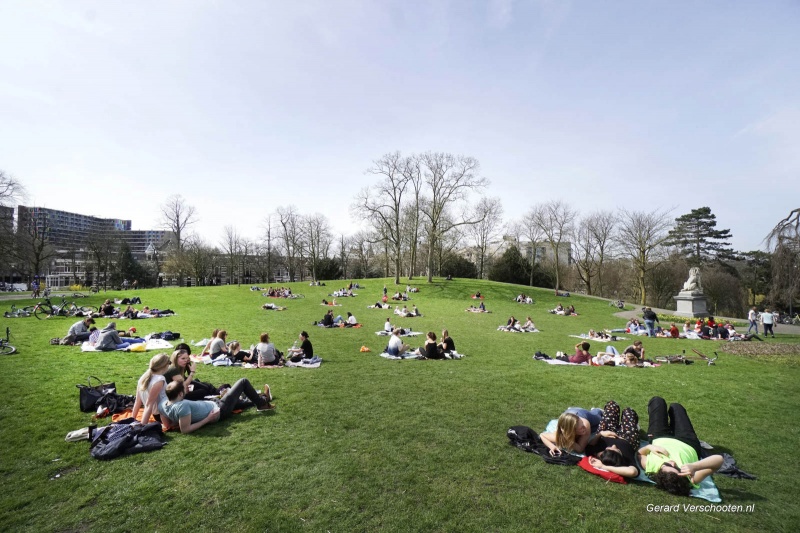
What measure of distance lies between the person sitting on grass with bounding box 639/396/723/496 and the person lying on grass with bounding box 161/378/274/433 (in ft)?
21.8

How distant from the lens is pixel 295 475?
16.5ft

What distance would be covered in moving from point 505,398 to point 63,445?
8.04 metres

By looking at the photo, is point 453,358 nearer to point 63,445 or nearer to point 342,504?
point 342,504

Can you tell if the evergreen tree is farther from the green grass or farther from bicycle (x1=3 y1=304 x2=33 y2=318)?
bicycle (x1=3 y1=304 x2=33 y2=318)

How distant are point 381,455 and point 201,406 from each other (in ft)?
11.5

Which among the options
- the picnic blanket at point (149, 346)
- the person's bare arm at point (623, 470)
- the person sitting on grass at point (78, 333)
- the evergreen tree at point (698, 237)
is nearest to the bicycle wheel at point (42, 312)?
the person sitting on grass at point (78, 333)

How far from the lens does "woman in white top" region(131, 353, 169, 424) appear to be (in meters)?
6.46

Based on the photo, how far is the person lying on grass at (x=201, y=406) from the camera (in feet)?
21.1

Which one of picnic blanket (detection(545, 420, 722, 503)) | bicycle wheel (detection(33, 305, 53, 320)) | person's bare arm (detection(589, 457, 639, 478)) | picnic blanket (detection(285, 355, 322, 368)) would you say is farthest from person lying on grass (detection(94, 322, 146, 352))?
picnic blanket (detection(545, 420, 722, 503))

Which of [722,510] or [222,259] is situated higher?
[222,259]

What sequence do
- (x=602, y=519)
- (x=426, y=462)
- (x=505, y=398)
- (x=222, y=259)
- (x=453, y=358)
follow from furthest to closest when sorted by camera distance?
(x=222, y=259) → (x=453, y=358) → (x=505, y=398) → (x=426, y=462) → (x=602, y=519)

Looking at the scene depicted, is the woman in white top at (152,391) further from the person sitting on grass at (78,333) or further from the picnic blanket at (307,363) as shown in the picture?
the person sitting on grass at (78,333)

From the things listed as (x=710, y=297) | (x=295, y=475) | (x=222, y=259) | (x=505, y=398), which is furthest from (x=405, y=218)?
(x=295, y=475)

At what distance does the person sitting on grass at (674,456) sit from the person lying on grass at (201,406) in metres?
6.65
